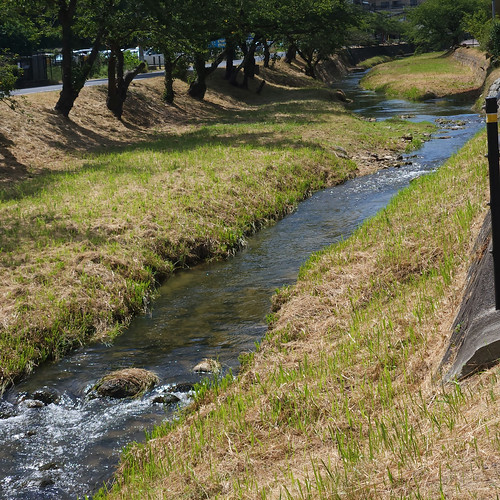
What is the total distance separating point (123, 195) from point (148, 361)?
260 inches

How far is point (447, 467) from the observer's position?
11.7ft

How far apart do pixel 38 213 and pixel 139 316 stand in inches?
166

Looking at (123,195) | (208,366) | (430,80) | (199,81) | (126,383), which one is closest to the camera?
(126,383)

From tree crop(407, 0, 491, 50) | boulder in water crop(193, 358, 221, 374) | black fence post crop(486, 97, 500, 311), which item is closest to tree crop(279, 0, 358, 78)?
boulder in water crop(193, 358, 221, 374)

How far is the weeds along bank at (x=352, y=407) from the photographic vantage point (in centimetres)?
377

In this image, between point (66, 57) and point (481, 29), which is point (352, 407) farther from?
point (481, 29)

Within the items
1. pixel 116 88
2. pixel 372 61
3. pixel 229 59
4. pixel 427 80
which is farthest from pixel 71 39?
→ pixel 372 61

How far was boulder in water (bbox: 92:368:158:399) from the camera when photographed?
7.40 meters

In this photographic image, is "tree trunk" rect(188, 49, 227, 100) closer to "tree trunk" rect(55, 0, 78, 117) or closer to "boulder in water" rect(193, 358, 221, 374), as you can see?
"tree trunk" rect(55, 0, 78, 117)

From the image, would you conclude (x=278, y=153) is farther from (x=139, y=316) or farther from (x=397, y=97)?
(x=397, y=97)

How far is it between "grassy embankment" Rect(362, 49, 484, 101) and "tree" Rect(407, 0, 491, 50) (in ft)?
39.7

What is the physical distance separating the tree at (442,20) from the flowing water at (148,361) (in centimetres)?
6571

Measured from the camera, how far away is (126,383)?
750 centimetres

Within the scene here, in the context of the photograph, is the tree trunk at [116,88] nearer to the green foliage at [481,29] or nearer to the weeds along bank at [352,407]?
the weeds along bank at [352,407]
